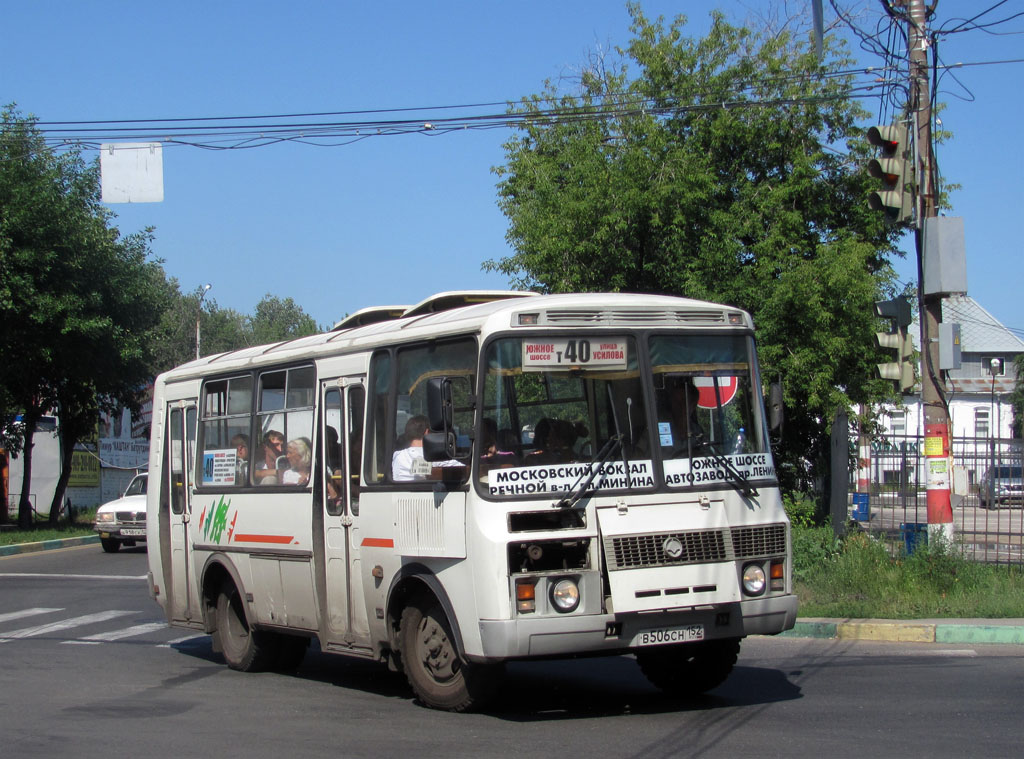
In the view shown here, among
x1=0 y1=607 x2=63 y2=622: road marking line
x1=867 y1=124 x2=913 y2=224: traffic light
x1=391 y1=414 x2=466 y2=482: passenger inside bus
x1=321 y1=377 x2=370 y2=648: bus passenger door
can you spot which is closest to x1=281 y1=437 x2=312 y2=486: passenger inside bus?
x1=321 y1=377 x2=370 y2=648: bus passenger door

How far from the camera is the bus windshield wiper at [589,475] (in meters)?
7.41

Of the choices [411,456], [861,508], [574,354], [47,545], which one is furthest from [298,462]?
[47,545]

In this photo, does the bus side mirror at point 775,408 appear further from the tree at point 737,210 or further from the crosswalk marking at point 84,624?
the tree at point 737,210

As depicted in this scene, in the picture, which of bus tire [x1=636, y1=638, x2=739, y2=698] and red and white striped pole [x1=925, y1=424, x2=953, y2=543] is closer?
bus tire [x1=636, y1=638, x2=739, y2=698]

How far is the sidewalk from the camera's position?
11.2 metres

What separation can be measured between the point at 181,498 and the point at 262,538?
192 cm

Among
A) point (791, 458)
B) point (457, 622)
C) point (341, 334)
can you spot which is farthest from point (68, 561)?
point (457, 622)

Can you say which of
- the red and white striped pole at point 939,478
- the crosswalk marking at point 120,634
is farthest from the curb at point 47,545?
the red and white striped pole at point 939,478

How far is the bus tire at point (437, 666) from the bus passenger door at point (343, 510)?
2.10ft

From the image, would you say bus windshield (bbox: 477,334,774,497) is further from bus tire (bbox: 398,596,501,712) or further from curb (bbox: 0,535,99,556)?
curb (bbox: 0,535,99,556)

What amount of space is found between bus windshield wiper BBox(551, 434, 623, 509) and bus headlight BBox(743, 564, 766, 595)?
1.17 metres

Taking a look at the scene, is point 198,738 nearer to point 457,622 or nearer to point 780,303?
point 457,622

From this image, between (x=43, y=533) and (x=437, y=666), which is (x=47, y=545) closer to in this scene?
(x=43, y=533)

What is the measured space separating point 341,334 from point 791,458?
16.5 meters
